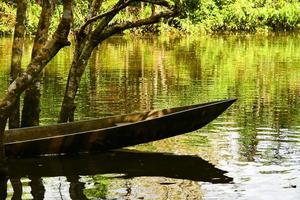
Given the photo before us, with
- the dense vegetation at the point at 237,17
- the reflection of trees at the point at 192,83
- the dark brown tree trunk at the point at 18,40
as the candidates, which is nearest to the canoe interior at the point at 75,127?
the dark brown tree trunk at the point at 18,40

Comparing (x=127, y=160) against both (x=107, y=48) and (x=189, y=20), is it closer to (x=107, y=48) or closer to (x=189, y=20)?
(x=107, y=48)

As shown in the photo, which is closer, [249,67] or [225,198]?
[225,198]

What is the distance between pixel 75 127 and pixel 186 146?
7.51ft

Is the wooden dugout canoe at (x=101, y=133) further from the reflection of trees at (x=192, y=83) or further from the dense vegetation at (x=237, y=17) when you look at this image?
the dense vegetation at (x=237, y=17)

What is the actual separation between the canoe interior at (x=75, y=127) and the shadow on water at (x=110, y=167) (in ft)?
1.90

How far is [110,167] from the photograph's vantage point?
37.8ft

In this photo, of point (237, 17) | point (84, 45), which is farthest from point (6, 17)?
point (84, 45)

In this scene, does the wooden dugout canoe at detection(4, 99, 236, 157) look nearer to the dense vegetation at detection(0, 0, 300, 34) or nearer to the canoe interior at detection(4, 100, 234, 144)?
the canoe interior at detection(4, 100, 234, 144)

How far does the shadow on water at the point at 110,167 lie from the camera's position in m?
10.7

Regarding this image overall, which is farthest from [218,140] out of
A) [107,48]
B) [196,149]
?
[107,48]

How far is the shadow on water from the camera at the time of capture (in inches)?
421

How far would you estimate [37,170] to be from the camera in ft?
36.7

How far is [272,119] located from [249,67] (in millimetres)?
14430

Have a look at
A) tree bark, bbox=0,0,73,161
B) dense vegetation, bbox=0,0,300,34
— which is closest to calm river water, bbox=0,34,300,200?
tree bark, bbox=0,0,73,161
